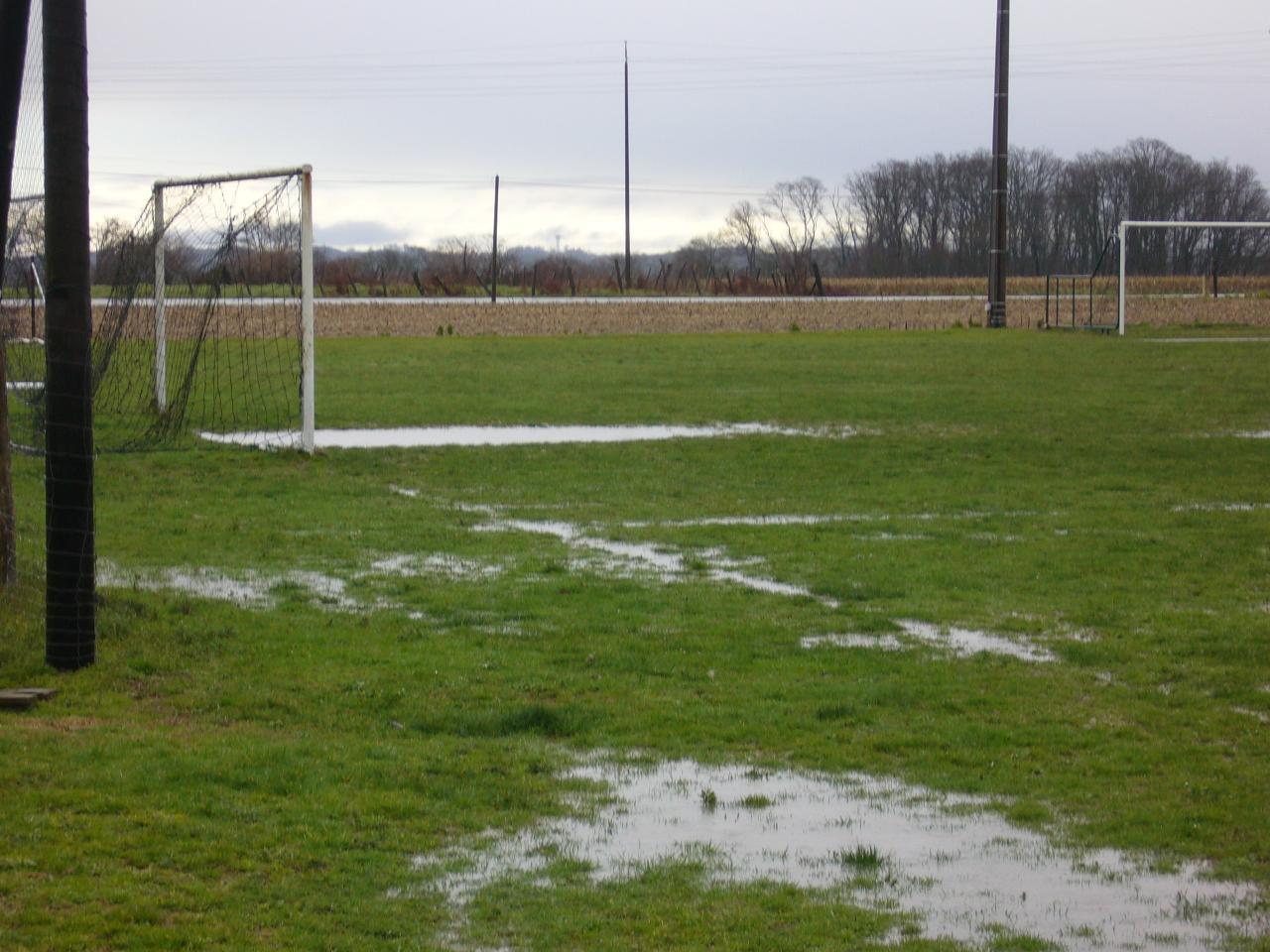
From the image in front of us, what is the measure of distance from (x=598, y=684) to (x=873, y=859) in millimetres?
2513

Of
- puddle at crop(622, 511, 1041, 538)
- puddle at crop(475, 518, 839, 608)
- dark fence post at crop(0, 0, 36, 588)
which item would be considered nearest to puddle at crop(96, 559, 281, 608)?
dark fence post at crop(0, 0, 36, 588)

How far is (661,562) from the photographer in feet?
36.0

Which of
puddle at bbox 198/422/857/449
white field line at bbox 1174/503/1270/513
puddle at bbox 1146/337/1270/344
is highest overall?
puddle at bbox 1146/337/1270/344

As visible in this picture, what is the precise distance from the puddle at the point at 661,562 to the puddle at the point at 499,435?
19.7 feet

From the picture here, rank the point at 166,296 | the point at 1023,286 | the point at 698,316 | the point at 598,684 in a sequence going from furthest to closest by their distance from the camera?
the point at 1023,286 → the point at 698,316 → the point at 166,296 → the point at 598,684

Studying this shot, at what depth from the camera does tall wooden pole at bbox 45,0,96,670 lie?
7.60 metres

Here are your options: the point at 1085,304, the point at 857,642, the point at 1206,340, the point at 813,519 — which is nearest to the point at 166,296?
the point at 813,519

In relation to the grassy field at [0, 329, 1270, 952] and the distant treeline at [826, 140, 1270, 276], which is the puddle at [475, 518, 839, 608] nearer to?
the grassy field at [0, 329, 1270, 952]

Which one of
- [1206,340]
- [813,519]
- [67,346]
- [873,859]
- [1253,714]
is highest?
[1206,340]

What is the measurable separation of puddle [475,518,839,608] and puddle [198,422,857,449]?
600cm

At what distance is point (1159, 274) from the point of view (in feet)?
197

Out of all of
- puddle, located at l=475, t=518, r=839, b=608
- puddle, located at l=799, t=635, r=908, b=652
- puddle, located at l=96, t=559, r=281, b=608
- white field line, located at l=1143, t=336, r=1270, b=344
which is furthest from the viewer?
white field line, located at l=1143, t=336, r=1270, b=344

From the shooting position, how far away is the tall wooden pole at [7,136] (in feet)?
28.2

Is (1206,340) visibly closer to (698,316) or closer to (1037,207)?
(698,316)
